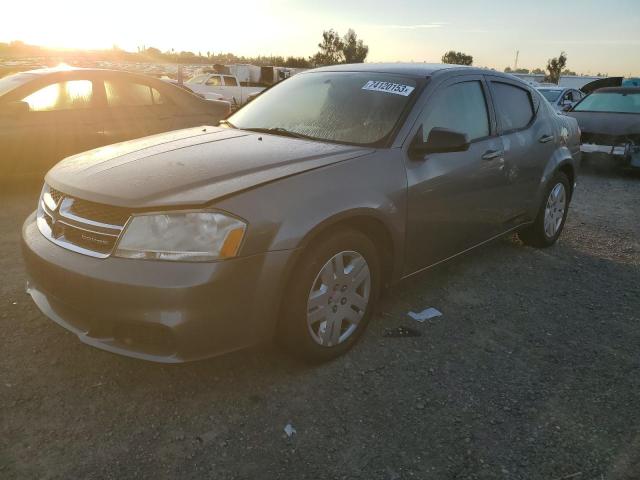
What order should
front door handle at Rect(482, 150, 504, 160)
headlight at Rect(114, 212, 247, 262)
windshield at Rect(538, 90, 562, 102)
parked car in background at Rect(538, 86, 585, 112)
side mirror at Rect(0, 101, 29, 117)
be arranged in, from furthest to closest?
windshield at Rect(538, 90, 562, 102)
parked car in background at Rect(538, 86, 585, 112)
side mirror at Rect(0, 101, 29, 117)
front door handle at Rect(482, 150, 504, 160)
headlight at Rect(114, 212, 247, 262)

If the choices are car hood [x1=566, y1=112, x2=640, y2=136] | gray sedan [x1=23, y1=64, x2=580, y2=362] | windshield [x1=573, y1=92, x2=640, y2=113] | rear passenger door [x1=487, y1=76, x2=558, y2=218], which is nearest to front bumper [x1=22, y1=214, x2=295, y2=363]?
gray sedan [x1=23, y1=64, x2=580, y2=362]

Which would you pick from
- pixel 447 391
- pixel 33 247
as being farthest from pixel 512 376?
pixel 33 247

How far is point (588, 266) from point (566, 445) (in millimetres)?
2789

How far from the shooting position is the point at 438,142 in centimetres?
317

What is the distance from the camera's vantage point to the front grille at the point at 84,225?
2410 millimetres

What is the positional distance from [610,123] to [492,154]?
271 inches

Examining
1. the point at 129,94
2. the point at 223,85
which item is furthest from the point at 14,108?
the point at 223,85

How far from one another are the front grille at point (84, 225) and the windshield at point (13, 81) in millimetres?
4228

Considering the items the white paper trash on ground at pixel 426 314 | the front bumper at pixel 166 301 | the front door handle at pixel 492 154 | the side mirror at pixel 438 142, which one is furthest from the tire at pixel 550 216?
A: the front bumper at pixel 166 301

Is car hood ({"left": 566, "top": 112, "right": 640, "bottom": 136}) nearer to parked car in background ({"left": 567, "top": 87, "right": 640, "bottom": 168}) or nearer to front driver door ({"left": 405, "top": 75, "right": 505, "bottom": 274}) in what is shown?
parked car in background ({"left": 567, "top": 87, "right": 640, "bottom": 168})

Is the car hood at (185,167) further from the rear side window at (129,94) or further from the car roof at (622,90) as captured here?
the car roof at (622,90)

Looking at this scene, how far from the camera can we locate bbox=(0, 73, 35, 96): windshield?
6121 mm

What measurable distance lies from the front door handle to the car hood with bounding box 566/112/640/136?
647 centimetres

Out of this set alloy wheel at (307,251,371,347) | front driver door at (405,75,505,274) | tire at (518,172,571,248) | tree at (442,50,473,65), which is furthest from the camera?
tree at (442,50,473,65)
